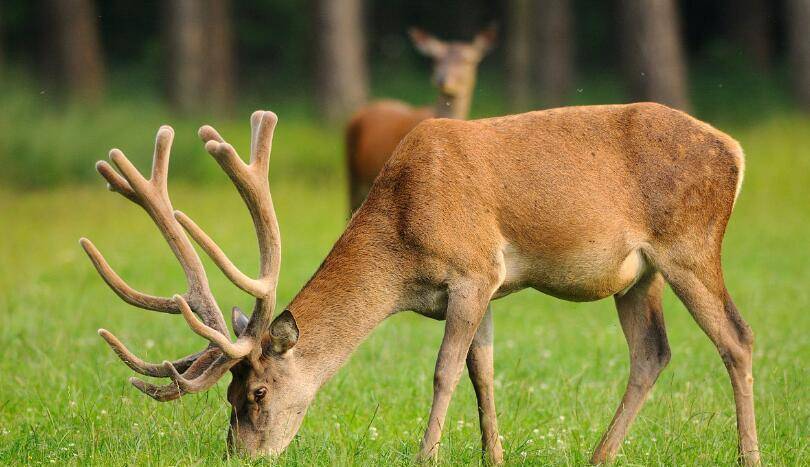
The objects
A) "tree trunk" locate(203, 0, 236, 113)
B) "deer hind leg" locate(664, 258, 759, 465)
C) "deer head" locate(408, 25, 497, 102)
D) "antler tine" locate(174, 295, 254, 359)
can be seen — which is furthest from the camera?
"tree trunk" locate(203, 0, 236, 113)

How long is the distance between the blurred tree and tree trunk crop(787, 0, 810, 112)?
16.3 ft

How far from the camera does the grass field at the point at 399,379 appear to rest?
5.61m

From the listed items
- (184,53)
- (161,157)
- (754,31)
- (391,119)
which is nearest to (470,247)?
(161,157)

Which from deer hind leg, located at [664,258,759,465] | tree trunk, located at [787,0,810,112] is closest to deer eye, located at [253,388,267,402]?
deer hind leg, located at [664,258,759,465]

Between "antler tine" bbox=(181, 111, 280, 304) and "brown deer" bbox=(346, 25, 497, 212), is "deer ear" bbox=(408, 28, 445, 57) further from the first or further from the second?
"antler tine" bbox=(181, 111, 280, 304)

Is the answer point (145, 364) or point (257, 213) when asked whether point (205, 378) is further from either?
point (257, 213)

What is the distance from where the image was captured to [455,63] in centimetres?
1324

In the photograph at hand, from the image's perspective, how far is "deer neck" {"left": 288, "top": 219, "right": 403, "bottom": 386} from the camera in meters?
5.31

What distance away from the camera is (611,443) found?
18.4ft

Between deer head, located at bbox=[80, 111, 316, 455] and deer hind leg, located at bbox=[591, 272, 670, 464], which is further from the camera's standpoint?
deer hind leg, located at bbox=[591, 272, 670, 464]

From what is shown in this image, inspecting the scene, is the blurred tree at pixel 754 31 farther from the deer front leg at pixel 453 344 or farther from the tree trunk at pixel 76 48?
the deer front leg at pixel 453 344

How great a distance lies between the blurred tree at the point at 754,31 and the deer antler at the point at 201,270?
21.1 meters

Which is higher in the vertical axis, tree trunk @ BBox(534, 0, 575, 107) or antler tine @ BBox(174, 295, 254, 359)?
antler tine @ BBox(174, 295, 254, 359)

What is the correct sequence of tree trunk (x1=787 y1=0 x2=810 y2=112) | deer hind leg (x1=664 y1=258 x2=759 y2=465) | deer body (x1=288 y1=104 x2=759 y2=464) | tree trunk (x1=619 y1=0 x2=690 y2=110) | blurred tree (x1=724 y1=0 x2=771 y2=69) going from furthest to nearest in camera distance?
blurred tree (x1=724 y1=0 x2=771 y2=69) → tree trunk (x1=787 y1=0 x2=810 y2=112) → tree trunk (x1=619 y1=0 x2=690 y2=110) → deer hind leg (x1=664 y1=258 x2=759 y2=465) → deer body (x1=288 y1=104 x2=759 y2=464)
